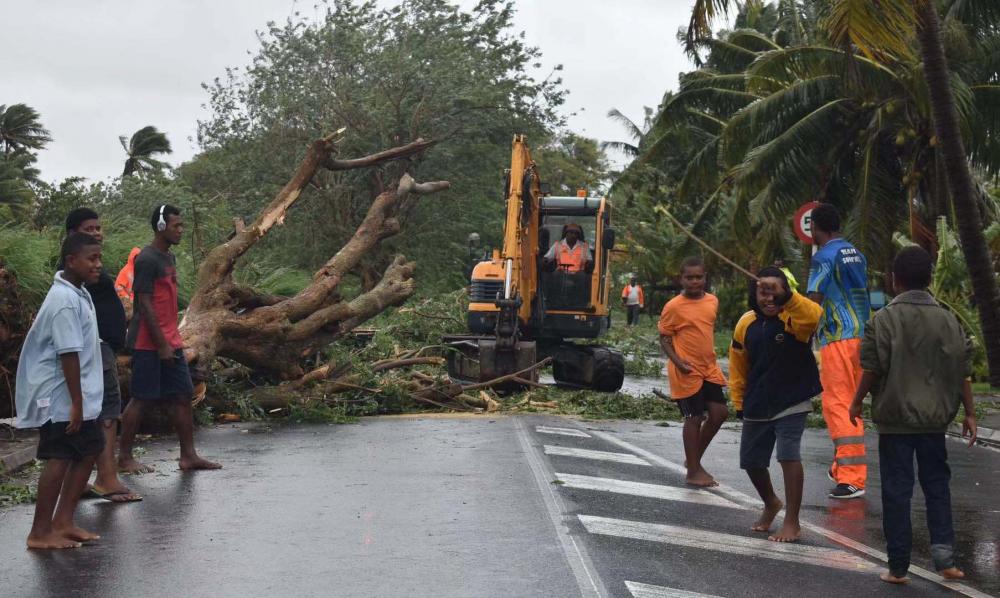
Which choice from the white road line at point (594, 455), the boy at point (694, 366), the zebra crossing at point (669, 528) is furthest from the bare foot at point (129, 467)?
the boy at point (694, 366)

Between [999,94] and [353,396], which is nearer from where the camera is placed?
[353,396]

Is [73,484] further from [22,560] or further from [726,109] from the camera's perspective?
[726,109]

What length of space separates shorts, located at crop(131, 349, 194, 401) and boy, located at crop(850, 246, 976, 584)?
5249 millimetres

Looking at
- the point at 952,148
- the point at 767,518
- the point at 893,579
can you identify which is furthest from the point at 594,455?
the point at 952,148

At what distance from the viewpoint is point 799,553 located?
7156mm

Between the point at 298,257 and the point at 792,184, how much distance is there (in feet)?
58.5

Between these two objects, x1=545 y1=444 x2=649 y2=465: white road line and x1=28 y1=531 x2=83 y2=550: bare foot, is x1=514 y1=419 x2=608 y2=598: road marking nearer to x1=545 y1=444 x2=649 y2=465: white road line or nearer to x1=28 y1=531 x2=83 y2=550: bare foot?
x1=545 y1=444 x2=649 y2=465: white road line

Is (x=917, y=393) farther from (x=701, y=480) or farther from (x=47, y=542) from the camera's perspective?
(x=47, y=542)

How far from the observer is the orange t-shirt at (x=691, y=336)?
9695 mm

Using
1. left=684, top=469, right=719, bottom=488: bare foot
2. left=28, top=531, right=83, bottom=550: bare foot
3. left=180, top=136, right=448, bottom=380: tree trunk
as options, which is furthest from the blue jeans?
left=180, top=136, right=448, bottom=380: tree trunk

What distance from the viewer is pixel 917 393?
6691mm

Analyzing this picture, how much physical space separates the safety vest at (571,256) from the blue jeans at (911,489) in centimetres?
1359

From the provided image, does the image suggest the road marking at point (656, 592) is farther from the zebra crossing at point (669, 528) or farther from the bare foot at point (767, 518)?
the bare foot at point (767, 518)

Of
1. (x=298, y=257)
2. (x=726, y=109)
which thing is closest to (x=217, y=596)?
(x=726, y=109)
